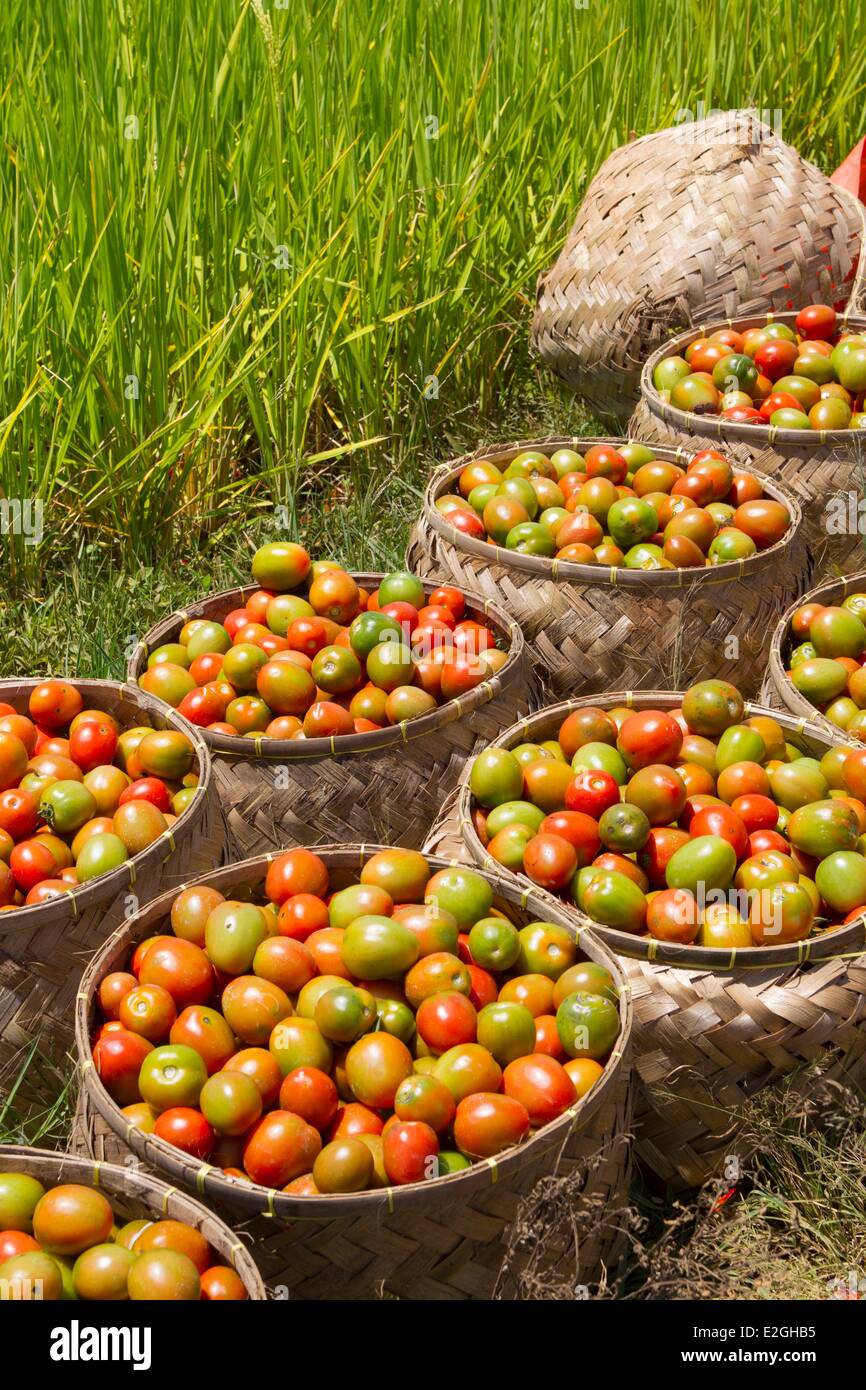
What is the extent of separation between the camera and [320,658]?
2.55m

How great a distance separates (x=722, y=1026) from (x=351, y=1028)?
0.53 m

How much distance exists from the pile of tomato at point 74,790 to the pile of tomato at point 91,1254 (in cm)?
54

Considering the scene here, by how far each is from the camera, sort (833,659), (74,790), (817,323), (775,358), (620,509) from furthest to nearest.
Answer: (817,323) → (775,358) → (620,509) → (833,659) → (74,790)

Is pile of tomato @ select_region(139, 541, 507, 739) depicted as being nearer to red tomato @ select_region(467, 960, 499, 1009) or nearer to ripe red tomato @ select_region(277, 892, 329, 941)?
ripe red tomato @ select_region(277, 892, 329, 941)

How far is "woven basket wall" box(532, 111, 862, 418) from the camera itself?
12.0 ft

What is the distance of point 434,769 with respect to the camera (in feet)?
8.14

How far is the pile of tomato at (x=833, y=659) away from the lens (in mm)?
2592

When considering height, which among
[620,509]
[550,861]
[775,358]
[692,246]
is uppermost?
[692,246]

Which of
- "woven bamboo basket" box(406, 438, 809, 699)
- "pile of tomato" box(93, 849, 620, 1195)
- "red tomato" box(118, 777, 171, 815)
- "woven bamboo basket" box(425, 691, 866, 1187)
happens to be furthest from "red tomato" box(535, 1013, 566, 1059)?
"woven bamboo basket" box(406, 438, 809, 699)

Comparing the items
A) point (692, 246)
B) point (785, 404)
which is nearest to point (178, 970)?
point (785, 404)

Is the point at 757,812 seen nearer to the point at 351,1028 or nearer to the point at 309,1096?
the point at 351,1028

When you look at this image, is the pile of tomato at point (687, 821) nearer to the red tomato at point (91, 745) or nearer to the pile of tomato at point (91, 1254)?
the red tomato at point (91, 745)

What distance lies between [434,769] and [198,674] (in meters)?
0.50
